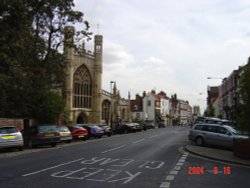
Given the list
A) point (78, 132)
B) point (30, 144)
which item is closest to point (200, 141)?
point (30, 144)

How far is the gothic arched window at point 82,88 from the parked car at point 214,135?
2024 inches

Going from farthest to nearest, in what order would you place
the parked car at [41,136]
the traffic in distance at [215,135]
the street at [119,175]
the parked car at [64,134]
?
the parked car at [64,134] < the parked car at [41,136] < the traffic in distance at [215,135] < the street at [119,175]

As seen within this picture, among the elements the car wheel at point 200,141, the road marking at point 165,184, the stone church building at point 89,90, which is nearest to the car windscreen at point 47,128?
the car wheel at point 200,141

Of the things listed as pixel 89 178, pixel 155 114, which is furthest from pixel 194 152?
pixel 155 114

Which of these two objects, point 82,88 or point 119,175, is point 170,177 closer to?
point 119,175

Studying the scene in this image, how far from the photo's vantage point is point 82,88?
79625mm

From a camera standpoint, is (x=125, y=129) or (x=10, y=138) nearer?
(x=10, y=138)

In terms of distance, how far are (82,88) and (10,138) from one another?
185ft

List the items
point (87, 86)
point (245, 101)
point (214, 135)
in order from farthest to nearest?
point (87, 86), point (214, 135), point (245, 101)

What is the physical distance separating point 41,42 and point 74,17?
4.28 m

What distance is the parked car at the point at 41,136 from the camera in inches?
1057

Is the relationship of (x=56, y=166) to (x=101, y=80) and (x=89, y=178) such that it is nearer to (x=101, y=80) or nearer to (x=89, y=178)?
(x=89, y=178)

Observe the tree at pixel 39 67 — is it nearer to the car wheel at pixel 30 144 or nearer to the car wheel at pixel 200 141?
the car wheel at pixel 30 144

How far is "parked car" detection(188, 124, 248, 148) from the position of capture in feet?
83.1
